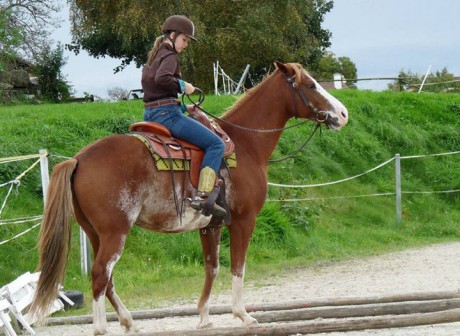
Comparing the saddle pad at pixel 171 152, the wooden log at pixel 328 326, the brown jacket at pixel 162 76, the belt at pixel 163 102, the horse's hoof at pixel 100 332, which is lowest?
the horse's hoof at pixel 100 332

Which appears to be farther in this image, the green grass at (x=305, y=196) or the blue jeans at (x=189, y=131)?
the green grass at (x=305, y=196)

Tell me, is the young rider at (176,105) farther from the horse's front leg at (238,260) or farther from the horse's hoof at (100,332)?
the horse's hoof at (100,332)

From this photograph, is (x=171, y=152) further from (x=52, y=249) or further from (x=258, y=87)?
(x=258, y=87)

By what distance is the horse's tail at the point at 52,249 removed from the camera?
664 cm

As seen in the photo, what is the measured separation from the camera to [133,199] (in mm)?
6723

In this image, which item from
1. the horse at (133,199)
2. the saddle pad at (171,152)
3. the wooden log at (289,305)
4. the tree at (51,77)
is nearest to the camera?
the horse at (133,199)

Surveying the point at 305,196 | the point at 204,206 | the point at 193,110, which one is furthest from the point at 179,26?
the point at 305,196

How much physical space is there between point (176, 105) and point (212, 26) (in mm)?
25369

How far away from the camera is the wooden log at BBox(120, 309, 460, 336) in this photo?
20.6 feet

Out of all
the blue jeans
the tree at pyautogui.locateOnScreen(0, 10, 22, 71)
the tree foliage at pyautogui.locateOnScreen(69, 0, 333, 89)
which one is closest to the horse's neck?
the blue jeans

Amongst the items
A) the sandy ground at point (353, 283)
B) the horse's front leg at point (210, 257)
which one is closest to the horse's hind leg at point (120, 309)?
the sandy ground at point (353, 283)

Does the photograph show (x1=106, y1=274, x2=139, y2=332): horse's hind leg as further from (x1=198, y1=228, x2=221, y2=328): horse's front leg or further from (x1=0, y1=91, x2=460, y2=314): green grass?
(x1=0, y1=91, x2=460, y2=314): green grass

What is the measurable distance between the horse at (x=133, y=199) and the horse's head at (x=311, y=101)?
0.4 inches

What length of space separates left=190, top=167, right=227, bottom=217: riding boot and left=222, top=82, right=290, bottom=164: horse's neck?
3.21ft
